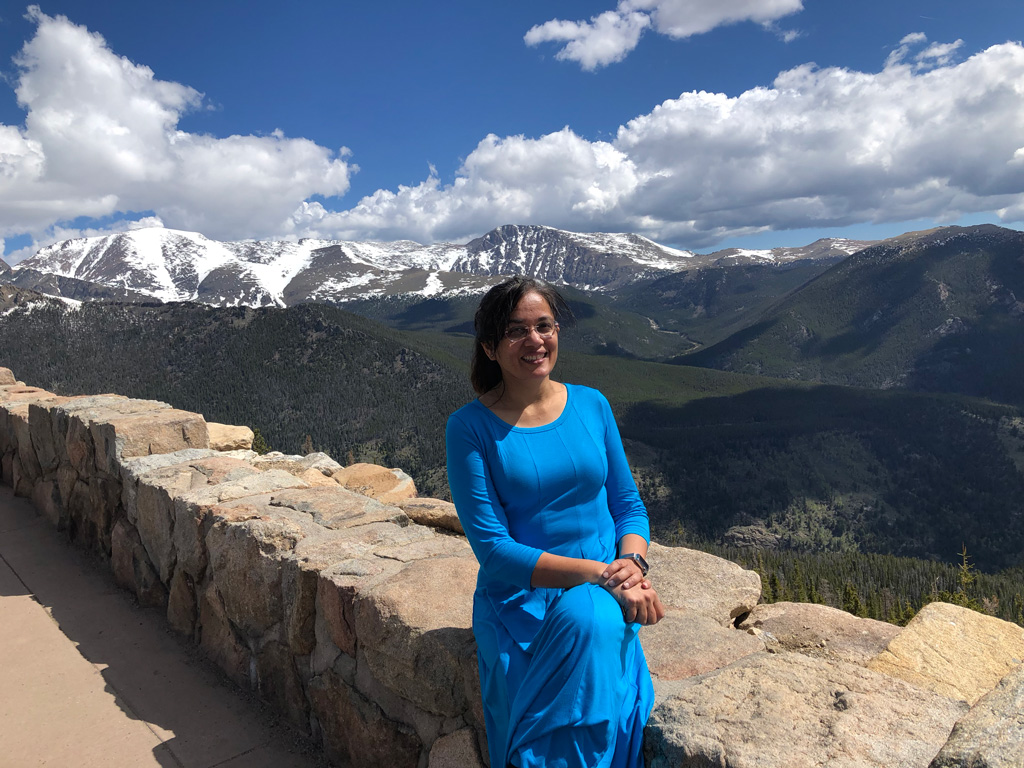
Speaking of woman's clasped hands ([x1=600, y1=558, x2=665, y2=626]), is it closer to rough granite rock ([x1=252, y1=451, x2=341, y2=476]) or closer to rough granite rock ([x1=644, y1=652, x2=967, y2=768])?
rough granite rock ([x1=644, y1=652, x2=967, y2=768])

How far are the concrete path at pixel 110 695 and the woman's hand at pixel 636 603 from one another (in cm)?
263

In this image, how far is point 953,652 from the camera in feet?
12.2

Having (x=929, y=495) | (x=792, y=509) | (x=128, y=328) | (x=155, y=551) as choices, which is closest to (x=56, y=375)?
(x=128, y=328)

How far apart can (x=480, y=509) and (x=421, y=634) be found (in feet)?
2.93

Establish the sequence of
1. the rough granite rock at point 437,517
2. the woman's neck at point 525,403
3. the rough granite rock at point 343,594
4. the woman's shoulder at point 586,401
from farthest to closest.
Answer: the rough granite rock at point 437,517 < the rough granite rock at point 343,594 < the woman's shoulder at point 586,401 < the woman's neck at point 525,403

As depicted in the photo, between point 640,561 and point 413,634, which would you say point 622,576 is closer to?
point 640,561

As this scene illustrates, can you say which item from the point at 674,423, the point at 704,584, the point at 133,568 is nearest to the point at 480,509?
the point at 704,584

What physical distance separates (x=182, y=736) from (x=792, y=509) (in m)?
142

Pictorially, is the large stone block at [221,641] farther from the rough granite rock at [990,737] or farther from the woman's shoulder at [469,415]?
the rough granite rock at [990,737]

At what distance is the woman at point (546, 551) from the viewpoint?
260cm

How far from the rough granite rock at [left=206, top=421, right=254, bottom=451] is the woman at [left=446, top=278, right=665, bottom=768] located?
672 centimetres

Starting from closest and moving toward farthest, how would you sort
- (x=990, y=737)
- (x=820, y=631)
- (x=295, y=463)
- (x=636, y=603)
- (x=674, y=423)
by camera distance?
(x=990, y=737) → (x=636, y=603) → (x=820, y=631) → (x=295, y=463) → (x=674, y=423)

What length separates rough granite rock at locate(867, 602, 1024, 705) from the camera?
3377 millimetres

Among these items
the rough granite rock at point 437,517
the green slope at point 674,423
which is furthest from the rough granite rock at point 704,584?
the green slope at point 674,423
